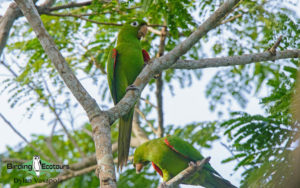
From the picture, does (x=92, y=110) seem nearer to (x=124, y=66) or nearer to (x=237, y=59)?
(x=237, y=59)

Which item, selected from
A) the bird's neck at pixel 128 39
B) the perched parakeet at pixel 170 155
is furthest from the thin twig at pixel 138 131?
the bird's neck at pixel 128 39

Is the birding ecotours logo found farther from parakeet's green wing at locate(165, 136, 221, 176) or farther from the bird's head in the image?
the bird's head

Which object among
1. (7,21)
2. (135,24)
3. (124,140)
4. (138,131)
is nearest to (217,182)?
(124,140)

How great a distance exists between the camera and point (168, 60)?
3822 mm

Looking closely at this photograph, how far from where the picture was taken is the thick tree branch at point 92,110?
2.87 m

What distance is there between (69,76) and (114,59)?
1.69 metres

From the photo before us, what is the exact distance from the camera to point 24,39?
20.6 feet

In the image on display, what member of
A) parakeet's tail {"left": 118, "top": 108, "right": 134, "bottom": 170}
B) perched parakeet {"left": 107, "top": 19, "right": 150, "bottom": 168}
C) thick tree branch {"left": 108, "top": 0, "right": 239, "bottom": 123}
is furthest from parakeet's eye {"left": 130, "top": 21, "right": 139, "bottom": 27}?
thick tree branch {"left": 108, "top": 0, "right": 239, "bottom": 123}

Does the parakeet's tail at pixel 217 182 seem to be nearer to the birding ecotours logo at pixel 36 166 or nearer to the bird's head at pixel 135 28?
the birding ecotours logo at pixel 36 166

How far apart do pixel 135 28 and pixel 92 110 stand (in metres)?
2.49

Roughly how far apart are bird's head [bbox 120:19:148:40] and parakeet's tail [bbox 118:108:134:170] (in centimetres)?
139

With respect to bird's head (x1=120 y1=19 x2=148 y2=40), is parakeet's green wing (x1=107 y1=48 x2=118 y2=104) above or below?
below

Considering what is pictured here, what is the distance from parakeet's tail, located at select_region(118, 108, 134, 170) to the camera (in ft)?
14.3

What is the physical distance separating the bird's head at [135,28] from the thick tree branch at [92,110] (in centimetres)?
194
